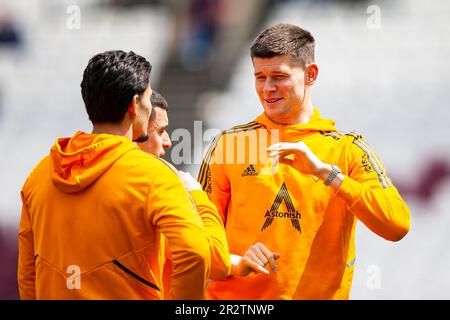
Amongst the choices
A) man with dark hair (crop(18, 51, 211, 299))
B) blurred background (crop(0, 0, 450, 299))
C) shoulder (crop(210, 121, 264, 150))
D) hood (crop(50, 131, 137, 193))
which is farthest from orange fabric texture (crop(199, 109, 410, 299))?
blurred background (crop(0, 0, 450, 299))

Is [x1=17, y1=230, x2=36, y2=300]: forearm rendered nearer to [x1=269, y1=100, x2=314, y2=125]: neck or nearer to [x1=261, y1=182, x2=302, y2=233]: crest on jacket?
→ [x1=261, y1=182, x2=302, y2=233]: crest on jacket

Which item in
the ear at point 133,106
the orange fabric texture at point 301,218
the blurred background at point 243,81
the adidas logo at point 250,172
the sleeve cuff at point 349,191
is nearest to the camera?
the ear at point 133,106

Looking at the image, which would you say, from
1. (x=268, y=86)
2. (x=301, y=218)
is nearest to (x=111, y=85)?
(x=268, y=86)

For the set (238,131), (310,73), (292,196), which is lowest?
(292,196)

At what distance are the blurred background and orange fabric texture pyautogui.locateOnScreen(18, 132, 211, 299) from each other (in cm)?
466

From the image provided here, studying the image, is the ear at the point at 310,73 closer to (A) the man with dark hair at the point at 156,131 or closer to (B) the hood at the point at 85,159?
(A) the man with dark hair at the point at 156,131

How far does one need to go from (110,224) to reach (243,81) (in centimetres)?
571

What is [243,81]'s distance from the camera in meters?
7.83

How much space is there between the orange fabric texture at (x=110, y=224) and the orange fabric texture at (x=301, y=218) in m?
0.68

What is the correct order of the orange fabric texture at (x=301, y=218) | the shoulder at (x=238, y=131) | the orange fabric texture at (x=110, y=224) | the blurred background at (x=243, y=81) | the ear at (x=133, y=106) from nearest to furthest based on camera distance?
the orange fabric texture at (x=110, y=224), the ear at (x=133, y=106), the orange fabric texture at (x=301, y=218), the shoulder at (x=238, y=131), the blurred background at (x=243, y=81)

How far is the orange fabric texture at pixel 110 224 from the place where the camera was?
218 centimetres

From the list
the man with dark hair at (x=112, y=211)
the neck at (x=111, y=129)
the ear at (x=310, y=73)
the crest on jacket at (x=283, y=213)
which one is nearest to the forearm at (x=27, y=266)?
the man with dark hair at (x=112, y=211)

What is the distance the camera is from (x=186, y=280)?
2.18 m

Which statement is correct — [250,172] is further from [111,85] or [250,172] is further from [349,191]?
[111,85]
